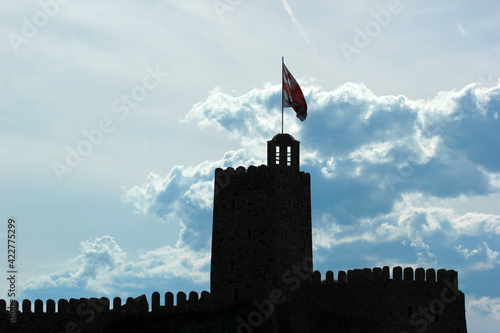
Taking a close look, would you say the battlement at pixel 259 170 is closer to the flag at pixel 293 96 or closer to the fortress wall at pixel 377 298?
the flag at pixel 293 96

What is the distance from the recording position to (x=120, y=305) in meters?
95.8

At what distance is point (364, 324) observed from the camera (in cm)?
9144

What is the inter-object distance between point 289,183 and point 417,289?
1167 cm

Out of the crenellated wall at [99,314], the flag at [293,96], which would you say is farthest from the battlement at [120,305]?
the flag at [293,96]

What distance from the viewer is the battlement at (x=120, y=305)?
313 feet

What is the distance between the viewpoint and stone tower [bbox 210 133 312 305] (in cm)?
9350

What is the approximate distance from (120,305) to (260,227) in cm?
1156

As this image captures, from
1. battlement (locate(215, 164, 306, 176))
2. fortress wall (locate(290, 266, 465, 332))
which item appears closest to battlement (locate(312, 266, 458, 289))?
fortress wall (locate(290, 266, 465, 332))

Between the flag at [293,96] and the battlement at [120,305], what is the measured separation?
15.2 m

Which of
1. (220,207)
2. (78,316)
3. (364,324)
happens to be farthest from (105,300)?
(364,324)

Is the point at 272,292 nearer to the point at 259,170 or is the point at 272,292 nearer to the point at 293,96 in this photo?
the point at 259,170

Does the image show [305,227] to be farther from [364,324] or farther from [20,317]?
[20,317]

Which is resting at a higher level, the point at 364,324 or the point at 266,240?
the point at 266,240

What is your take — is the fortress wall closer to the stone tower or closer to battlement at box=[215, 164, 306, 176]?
the stone tower
